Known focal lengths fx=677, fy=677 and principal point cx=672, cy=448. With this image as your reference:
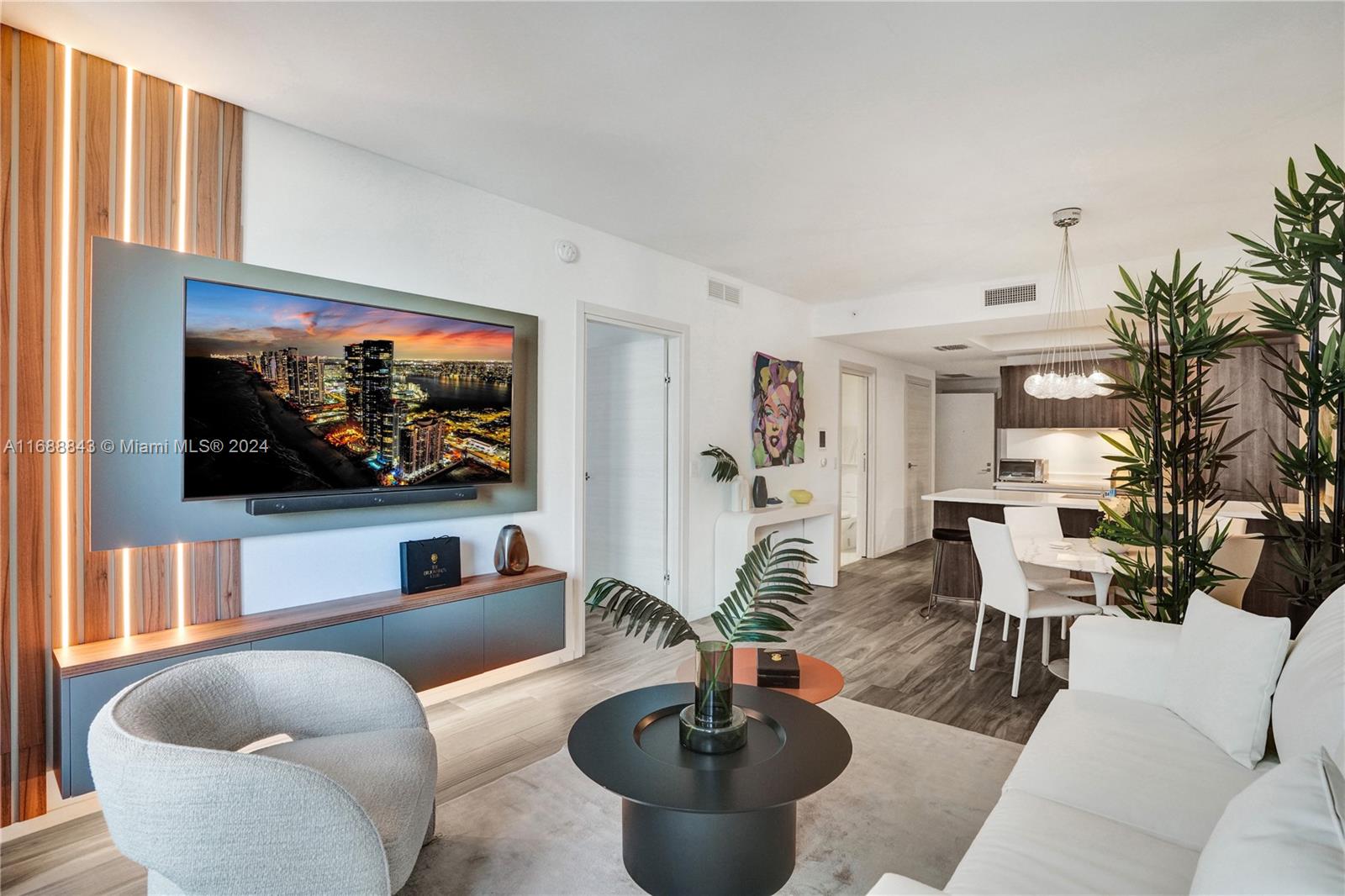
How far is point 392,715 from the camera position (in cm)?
199

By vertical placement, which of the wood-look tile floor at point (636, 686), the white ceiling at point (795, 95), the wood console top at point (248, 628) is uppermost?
the white ceiling at point (795, 95)

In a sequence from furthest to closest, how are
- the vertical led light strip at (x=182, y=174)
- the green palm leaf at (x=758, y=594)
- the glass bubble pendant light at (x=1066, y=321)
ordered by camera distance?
the glass bubble pendant light at (x=1066, y=321) < the vertical led light strip at (x=182, y=174) < the green palm leaf at (x=758, y=594)

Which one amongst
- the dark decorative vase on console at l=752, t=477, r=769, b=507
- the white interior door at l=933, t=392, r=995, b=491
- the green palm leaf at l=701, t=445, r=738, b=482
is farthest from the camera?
the white interior door at l=933, t=392, r=995, b=491

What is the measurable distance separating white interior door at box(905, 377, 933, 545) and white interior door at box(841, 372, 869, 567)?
1.17 meters

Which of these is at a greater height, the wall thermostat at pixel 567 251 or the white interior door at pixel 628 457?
the wall thermostat at pixel 567 251

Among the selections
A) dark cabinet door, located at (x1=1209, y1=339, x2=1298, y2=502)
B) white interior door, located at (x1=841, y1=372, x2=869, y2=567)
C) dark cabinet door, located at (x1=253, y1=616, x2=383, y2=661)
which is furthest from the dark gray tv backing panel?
dark cabinet door, located at (x1=1209, y1=339, x2=1298, y2=502)

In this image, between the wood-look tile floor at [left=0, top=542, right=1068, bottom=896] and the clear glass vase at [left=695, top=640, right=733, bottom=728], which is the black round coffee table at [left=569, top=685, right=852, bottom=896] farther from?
the wood-look tile floor at [left=0, top=542, right=1068, bottom=896]

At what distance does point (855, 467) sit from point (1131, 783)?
589 centimetres

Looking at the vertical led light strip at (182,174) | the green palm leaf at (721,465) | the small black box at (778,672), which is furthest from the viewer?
the green palm leaf at (721,465)

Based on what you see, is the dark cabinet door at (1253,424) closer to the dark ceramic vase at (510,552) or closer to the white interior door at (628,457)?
the white interior door at (628,457)

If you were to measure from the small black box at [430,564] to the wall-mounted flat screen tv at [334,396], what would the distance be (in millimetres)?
285

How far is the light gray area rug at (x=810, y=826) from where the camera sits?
197cm

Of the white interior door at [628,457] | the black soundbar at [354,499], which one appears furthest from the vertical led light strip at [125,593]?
the white interior door at [628,457]

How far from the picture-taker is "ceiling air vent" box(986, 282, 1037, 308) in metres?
5.18
